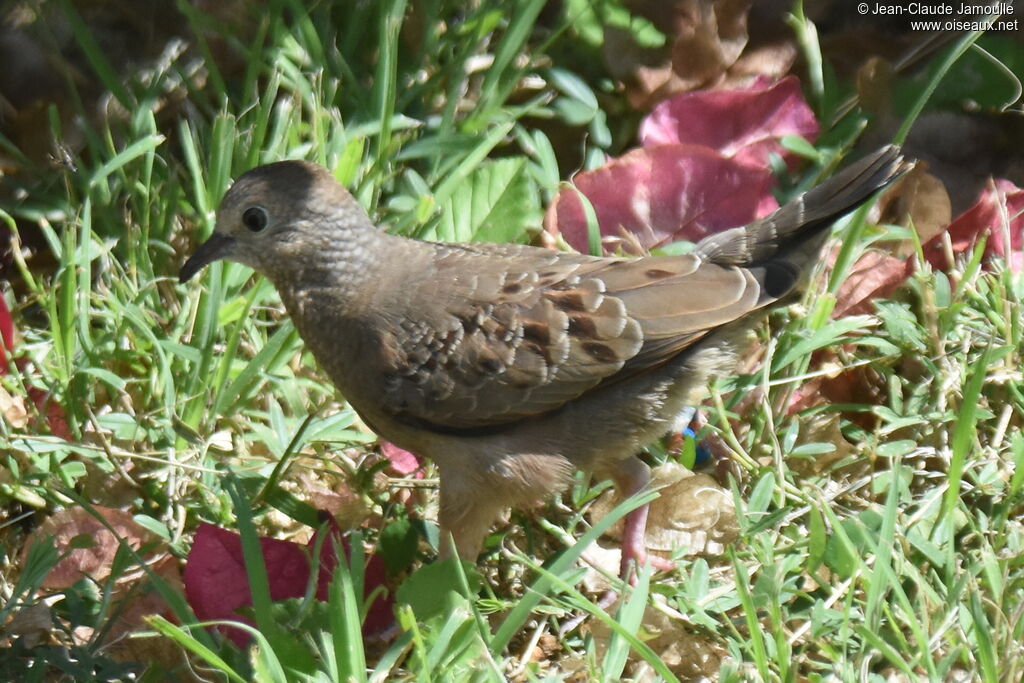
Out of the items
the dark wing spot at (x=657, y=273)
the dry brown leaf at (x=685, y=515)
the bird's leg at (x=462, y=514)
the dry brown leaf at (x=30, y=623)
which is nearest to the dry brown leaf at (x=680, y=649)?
the dry brown leaf at (x=685, y=515)

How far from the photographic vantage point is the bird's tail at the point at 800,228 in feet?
12.8

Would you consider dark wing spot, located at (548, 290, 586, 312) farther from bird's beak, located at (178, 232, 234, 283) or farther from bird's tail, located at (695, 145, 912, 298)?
bird's beak, located at (178, 232, 234, 283)

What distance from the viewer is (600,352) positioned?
385 centimetres

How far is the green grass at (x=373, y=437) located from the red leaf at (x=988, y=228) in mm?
282

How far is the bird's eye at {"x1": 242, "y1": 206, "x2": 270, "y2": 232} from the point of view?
4.07 meters

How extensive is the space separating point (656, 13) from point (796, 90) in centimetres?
65

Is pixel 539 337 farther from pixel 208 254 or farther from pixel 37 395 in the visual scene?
pixel 37 395

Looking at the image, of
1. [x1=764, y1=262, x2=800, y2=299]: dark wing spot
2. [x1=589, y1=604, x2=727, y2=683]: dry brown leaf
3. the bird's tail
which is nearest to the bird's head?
the bird's tail

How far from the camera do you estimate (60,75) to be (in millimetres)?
5473

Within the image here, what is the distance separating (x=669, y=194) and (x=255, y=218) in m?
1.60

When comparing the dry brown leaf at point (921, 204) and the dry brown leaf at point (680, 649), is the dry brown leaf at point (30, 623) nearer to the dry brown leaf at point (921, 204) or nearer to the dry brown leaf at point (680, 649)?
the dry brown leaf at point (680, 649)

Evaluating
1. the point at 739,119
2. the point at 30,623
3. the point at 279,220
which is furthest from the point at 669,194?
the point at 30,623

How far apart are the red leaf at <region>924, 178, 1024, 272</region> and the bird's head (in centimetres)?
218

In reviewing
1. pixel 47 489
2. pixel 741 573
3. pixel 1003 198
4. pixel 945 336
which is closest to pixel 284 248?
pixel 47 489
